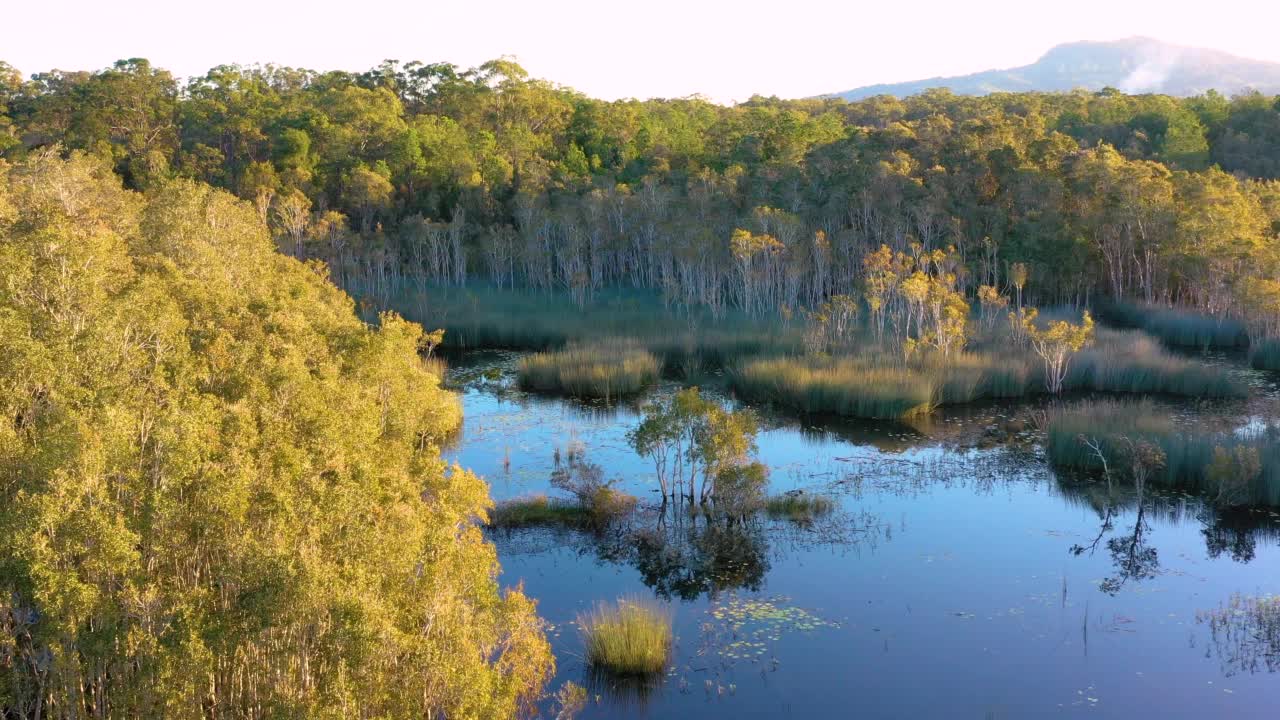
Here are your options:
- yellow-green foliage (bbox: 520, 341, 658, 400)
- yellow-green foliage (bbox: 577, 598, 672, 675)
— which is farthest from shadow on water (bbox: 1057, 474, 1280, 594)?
yellow-green foliage (bbox: 520, 341, 658, 400)

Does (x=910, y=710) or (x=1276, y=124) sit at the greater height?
(x=1276, y=124)

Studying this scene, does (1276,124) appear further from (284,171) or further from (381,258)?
(284,171)

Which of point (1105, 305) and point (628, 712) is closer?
point (628, 712)

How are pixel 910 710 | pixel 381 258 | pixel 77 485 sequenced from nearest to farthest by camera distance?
pixel 77 485 → pixel 910 710 → pixel 381 258

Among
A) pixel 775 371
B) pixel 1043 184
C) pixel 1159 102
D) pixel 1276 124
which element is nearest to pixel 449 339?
pixel 775 371

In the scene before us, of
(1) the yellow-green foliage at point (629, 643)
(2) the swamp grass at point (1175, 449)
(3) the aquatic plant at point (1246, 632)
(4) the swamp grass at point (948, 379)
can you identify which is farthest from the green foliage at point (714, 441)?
(4) the swamp grass at point (948, 379)

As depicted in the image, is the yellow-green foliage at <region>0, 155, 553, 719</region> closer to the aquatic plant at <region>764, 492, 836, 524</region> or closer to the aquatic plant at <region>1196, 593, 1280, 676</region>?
the aquatic plant at <region>764, 492, 836, 524</region>

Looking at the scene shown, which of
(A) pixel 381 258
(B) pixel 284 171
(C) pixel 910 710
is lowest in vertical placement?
(C) pixel 910 710

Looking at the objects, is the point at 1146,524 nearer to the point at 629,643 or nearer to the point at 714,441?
the point at 714,441
